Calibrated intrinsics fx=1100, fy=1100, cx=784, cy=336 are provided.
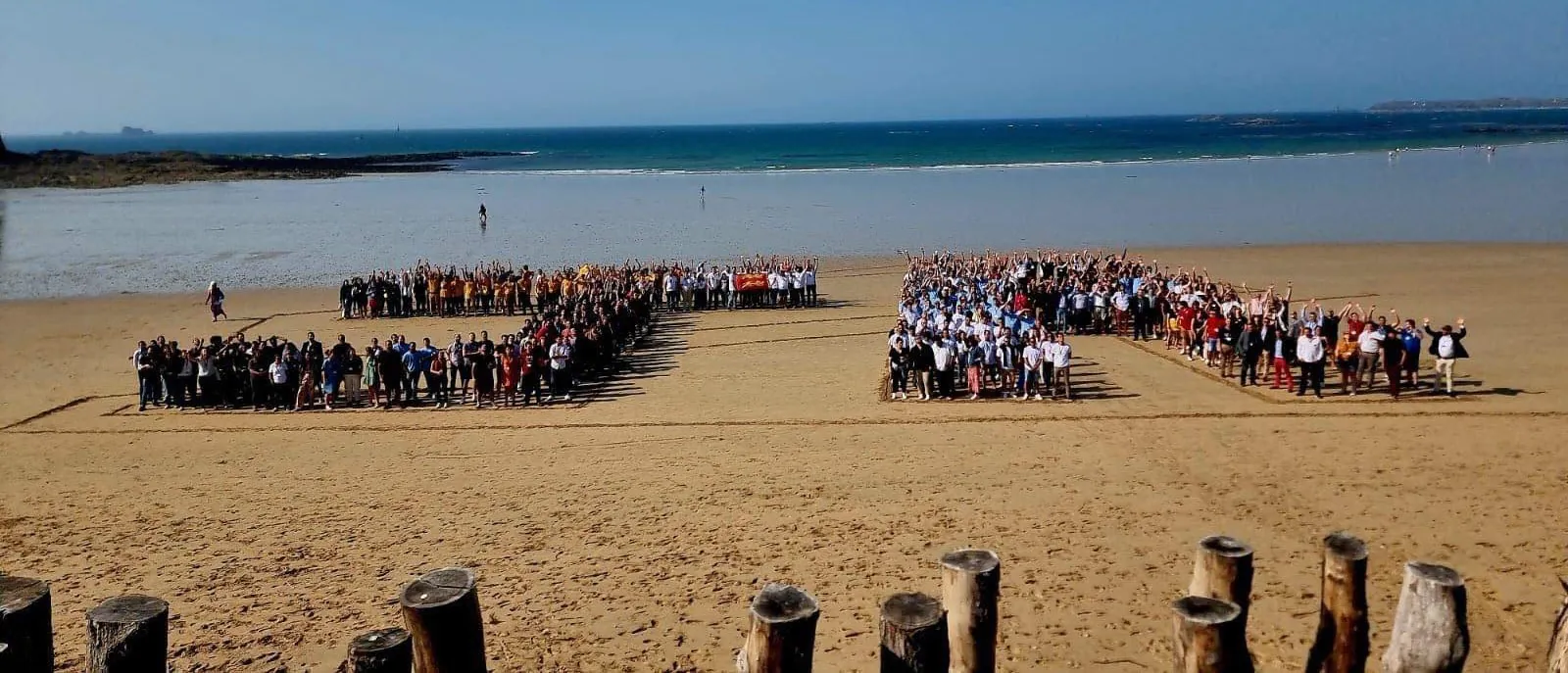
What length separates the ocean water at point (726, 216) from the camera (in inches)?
1582

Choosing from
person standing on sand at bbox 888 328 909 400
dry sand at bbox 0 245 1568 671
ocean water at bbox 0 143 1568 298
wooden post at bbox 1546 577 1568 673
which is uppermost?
ocean water at bbox 0 143 1568 298

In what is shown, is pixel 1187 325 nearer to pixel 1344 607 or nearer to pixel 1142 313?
pixel 1142 313

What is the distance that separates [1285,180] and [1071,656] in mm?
67193

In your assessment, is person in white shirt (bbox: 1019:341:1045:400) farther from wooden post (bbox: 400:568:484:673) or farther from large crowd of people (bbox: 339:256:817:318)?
wooden post (bbox: 400:568:484:673)

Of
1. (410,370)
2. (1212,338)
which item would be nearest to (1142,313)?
(1212,338)

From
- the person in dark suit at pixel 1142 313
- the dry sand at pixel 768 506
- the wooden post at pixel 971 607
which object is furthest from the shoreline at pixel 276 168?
the wooden post at pixel 971 607

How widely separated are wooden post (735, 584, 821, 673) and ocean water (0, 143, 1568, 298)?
3346 centimetres

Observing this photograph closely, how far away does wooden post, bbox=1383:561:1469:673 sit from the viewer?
5371 millimetres

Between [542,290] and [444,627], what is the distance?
2318cm

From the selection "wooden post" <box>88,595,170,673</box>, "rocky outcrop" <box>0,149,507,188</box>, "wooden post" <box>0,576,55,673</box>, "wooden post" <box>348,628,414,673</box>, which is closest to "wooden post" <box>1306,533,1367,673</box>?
"wooden post" <box>348,628,414,673</box>

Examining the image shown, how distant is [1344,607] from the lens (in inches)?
239

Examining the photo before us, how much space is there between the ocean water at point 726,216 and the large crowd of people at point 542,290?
343 inches

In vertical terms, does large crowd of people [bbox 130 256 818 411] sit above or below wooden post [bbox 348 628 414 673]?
below

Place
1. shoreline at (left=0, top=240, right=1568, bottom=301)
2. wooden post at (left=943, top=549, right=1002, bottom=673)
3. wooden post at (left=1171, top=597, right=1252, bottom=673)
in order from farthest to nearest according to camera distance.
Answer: shoreline at (left=0, top=240, right=1568, bottom=301) → wooden post at (left=943, top=549, right=1002, bottom=673) → wooden post at (left=1171, top=597, right=1252, bottom=673)
